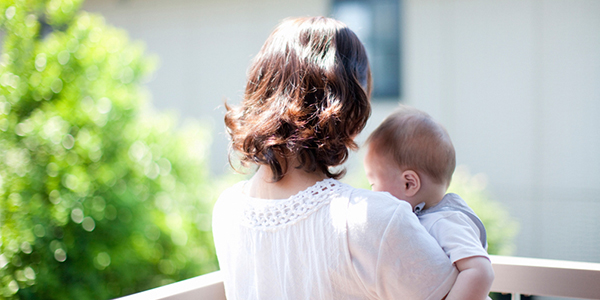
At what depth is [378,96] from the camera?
5.01m

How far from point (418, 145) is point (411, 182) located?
0.34 feet

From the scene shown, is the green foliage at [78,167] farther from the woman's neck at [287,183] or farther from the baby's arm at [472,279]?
the baby's arm at [472,279]

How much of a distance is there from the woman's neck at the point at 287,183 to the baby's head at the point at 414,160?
30 cm

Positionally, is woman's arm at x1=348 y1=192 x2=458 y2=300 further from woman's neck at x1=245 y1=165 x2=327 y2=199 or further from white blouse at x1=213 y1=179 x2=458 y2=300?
woman's neck at x1=245 y1=165 x2=327 y2=199

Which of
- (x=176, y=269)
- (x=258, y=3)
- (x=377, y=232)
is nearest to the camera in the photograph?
(x=377, y=232)

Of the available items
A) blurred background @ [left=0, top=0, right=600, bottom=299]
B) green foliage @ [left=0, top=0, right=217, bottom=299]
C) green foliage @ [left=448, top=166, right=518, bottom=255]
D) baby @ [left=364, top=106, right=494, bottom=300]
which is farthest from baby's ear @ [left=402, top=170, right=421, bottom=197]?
green foliage @ [left=448, top=166, right=518, bottom=255]

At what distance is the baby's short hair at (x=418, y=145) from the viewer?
1.24 m

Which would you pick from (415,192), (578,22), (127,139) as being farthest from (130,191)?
(578,22)

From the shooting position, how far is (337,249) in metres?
0.92

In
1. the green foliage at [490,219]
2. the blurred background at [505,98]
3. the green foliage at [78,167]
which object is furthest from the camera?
the blurred background at [505,98]

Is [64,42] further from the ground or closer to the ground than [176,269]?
further from the ground

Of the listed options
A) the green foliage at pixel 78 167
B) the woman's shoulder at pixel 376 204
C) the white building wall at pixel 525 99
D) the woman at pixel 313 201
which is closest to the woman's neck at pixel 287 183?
the woman at pixel 313 201

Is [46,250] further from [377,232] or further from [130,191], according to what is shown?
[377,232]

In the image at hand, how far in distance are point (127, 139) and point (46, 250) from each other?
77cm
